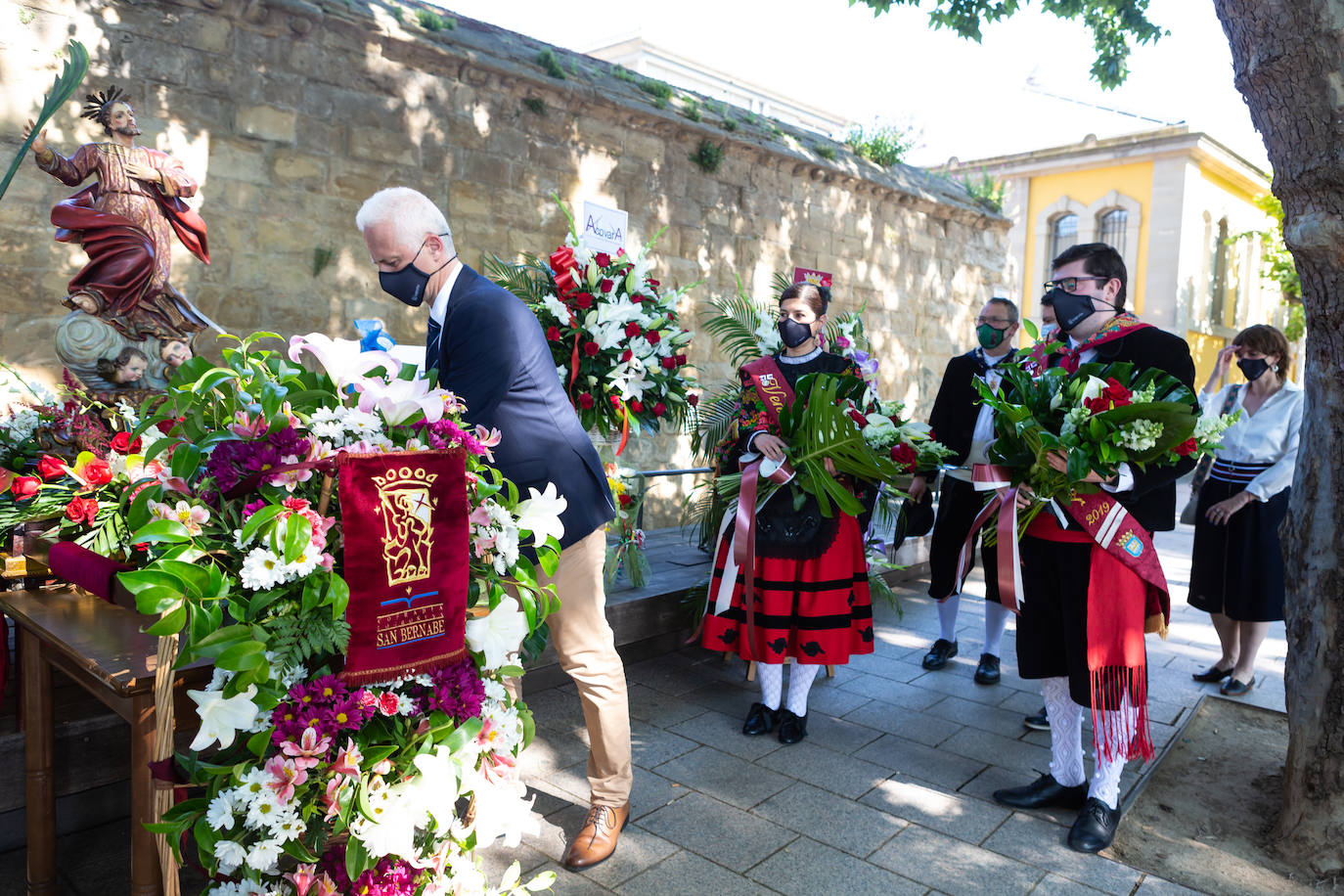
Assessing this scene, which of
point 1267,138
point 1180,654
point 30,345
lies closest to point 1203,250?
point 1180,654

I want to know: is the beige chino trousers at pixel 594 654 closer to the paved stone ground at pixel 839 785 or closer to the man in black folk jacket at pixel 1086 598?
the paved stone ground at pixel 839 785

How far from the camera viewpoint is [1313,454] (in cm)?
317

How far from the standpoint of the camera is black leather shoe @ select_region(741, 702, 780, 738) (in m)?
4.09

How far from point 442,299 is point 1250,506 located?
4359 mm

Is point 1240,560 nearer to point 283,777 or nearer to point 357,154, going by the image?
point 283,777

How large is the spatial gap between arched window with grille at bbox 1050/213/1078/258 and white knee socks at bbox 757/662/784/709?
22.1 metres

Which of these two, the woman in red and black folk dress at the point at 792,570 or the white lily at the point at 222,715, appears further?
the woman in red and black folk dress at the point at 792,570

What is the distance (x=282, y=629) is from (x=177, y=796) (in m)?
0.65

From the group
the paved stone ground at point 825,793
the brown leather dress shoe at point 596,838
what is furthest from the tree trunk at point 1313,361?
the brown leather dress shoe at point 596,838

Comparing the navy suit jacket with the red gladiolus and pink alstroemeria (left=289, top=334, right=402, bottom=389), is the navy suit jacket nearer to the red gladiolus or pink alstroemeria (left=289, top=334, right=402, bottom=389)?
pink alstroemeria (left=289, top=334, right=402, bottom=389)

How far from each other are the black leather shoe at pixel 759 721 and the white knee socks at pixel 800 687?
0.47 ft

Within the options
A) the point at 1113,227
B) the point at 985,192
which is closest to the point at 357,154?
the point at 985,192

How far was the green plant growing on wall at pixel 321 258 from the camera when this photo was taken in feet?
21.3

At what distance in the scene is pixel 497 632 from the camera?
2117mm
